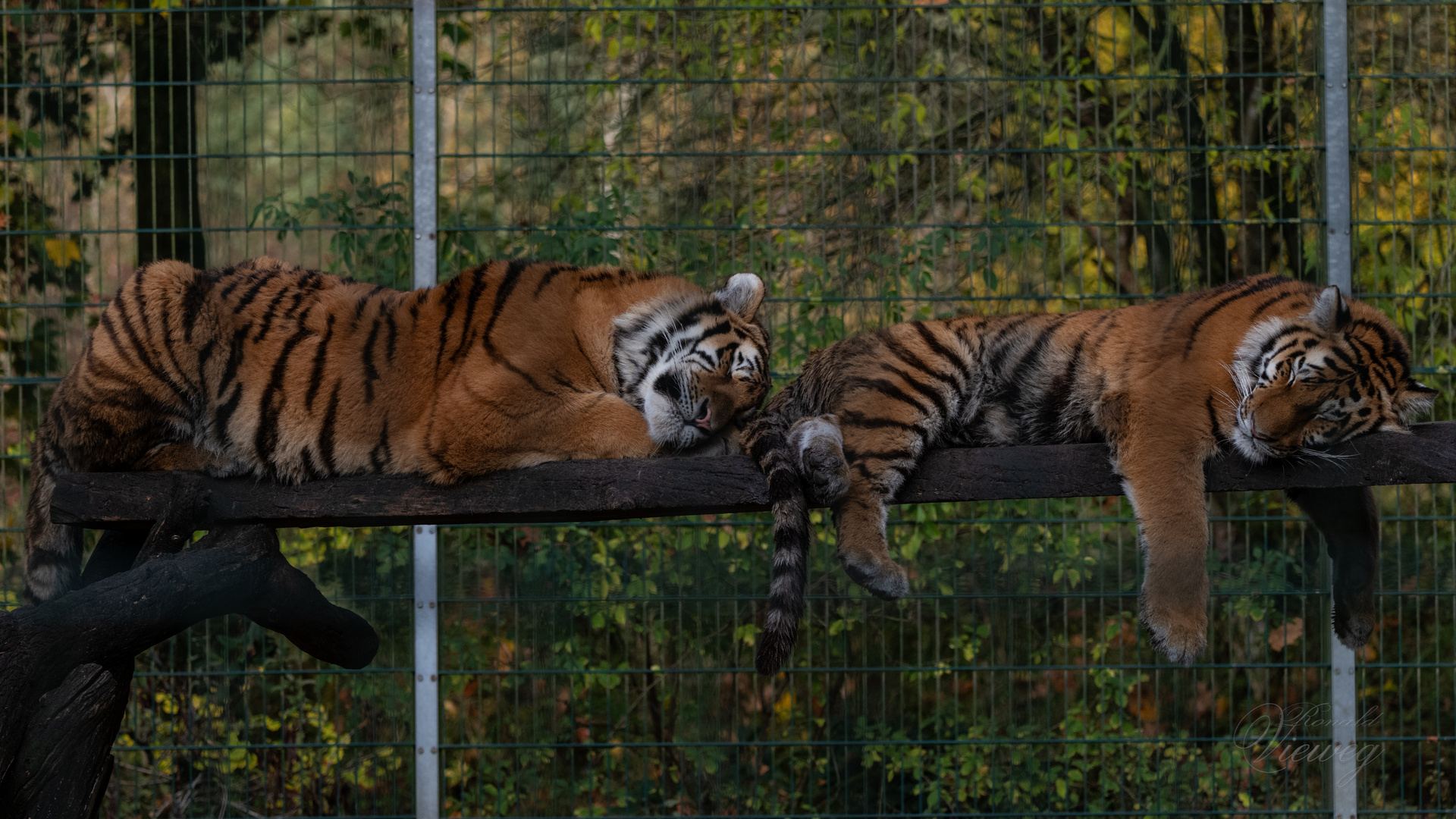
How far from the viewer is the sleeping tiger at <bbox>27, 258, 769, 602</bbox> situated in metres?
2.69

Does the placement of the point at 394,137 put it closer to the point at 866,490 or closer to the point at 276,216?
the point at 276,216

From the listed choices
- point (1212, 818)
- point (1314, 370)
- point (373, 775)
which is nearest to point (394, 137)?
point (373, 775)

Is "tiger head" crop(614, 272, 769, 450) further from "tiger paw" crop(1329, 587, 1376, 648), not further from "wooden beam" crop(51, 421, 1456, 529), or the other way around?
"tiger paw" crop(1329, 587, 1376, 648)

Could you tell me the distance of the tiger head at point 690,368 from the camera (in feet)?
8.93

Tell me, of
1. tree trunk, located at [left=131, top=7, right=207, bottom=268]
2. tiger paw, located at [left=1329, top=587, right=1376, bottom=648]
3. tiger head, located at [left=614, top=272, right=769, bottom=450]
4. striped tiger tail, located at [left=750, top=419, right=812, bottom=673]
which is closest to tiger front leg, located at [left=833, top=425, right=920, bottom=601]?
striped tiger tail, located at [left=750, top=419, right=812, bottom=673]

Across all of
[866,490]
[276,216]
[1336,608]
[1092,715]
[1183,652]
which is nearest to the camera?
[1183,652]

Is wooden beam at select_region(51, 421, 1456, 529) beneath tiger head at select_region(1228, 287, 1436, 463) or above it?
beneath

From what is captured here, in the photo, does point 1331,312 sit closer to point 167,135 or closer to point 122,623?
point 122,623

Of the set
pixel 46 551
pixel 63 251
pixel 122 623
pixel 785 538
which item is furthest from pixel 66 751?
pixel 63 251

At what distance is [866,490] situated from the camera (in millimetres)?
2654

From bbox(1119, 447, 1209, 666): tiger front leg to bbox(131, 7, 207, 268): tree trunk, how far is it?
2.88m

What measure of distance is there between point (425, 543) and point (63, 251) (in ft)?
5.38

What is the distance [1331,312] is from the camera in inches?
103

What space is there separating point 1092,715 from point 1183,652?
1833 mm
